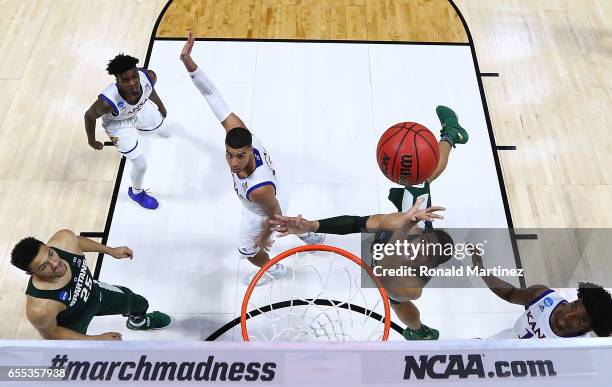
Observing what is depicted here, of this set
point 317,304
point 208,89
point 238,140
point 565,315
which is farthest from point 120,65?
point 565,315

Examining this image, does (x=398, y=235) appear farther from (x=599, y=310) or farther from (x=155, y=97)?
(x=155, y=97)

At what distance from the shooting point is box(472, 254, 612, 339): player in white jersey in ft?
9.12

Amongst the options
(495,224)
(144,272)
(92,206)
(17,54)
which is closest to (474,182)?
(495,224)

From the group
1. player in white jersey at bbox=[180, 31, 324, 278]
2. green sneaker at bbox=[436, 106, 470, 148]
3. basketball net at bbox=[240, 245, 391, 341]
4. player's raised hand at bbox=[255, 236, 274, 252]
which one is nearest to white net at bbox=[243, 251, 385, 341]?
basketball net at bbox=[240, 245, 391, 341]

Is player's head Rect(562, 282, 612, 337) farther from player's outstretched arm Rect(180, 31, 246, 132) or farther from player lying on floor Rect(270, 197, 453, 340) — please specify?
player's outstretched arm Rect(180, 31, 246, 132)

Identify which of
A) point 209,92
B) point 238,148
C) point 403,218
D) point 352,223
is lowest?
point 403,218

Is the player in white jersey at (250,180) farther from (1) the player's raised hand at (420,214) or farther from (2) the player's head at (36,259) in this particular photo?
(2) the player's head at (36,259)

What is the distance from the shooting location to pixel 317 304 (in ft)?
13.3

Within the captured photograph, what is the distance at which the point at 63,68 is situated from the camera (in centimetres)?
565

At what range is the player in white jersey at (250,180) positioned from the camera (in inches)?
130

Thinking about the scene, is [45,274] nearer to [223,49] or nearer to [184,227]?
[184,227]

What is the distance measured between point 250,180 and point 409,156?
3.21 feet

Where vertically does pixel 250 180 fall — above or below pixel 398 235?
above

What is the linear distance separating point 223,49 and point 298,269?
8.90 ft
